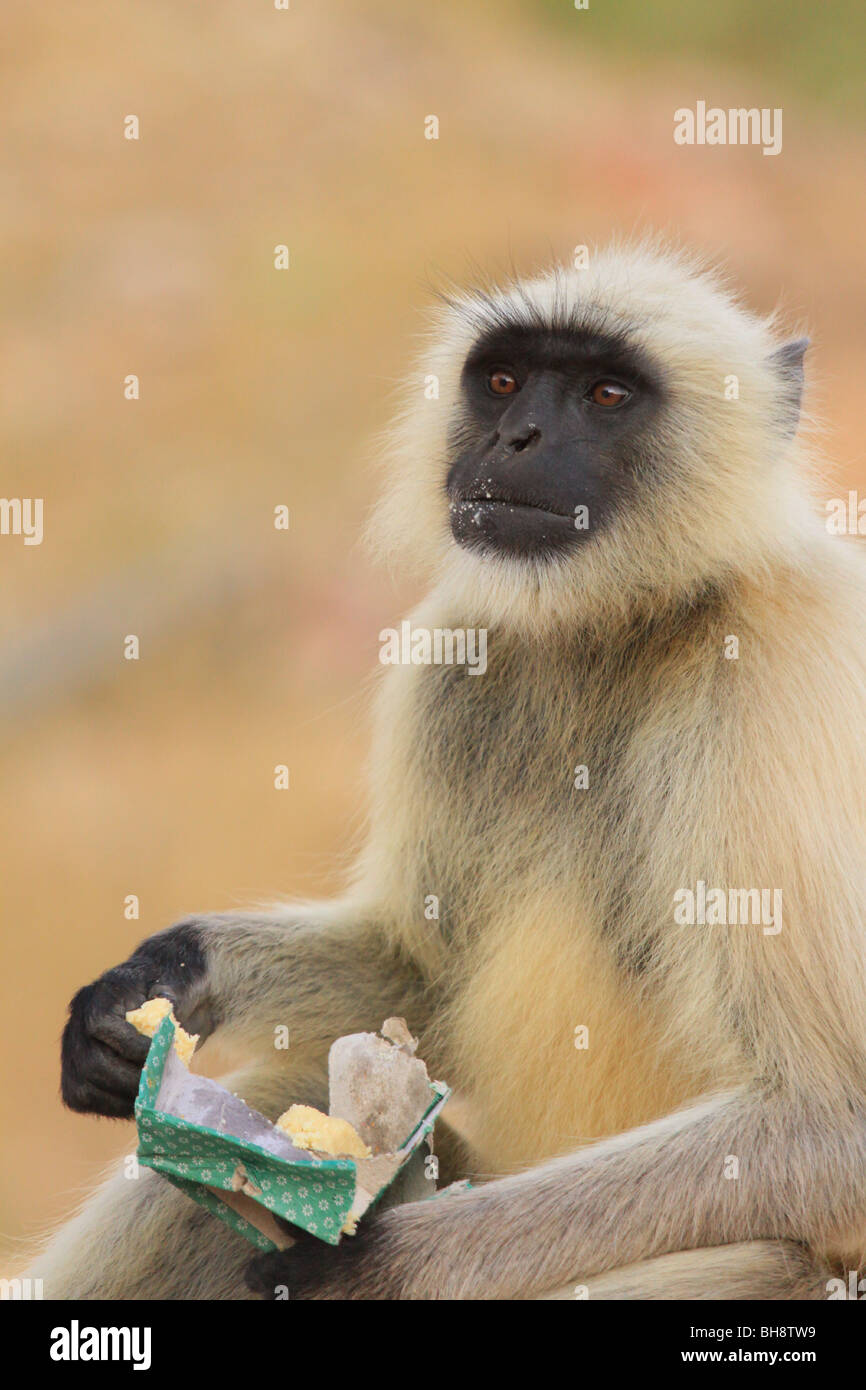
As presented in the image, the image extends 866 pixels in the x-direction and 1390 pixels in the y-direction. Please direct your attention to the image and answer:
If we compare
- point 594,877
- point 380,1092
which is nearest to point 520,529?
point 594,877

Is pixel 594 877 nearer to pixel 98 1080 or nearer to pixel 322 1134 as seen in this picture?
pixel 322 1134

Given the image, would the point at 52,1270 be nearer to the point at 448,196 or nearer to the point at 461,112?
the point at 448,196

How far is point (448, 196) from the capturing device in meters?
15.1

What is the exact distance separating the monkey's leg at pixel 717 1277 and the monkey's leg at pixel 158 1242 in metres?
0.92

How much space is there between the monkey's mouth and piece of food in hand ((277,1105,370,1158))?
121 cm

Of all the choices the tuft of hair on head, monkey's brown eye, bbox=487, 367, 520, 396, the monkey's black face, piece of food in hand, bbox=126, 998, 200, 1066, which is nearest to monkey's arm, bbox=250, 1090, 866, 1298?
piece of food in hand, bbox=126, 998, 200, 1066

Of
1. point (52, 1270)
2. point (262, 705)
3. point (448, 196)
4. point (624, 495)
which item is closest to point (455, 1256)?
point (52, 1270)

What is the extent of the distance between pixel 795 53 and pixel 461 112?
302 centimetres

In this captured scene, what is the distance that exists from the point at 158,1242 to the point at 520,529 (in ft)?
5.77

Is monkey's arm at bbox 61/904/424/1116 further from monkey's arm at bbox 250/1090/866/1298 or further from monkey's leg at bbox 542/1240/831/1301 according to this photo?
monkey's leg at bbox 542/1240/831/1301

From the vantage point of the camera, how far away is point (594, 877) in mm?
3604

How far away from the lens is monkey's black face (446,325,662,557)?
141 inches

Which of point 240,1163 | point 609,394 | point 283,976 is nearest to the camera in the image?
point 240,1163

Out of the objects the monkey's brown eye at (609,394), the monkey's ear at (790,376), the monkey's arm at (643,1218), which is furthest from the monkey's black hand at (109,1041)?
the monkey's ear at (790,376)
